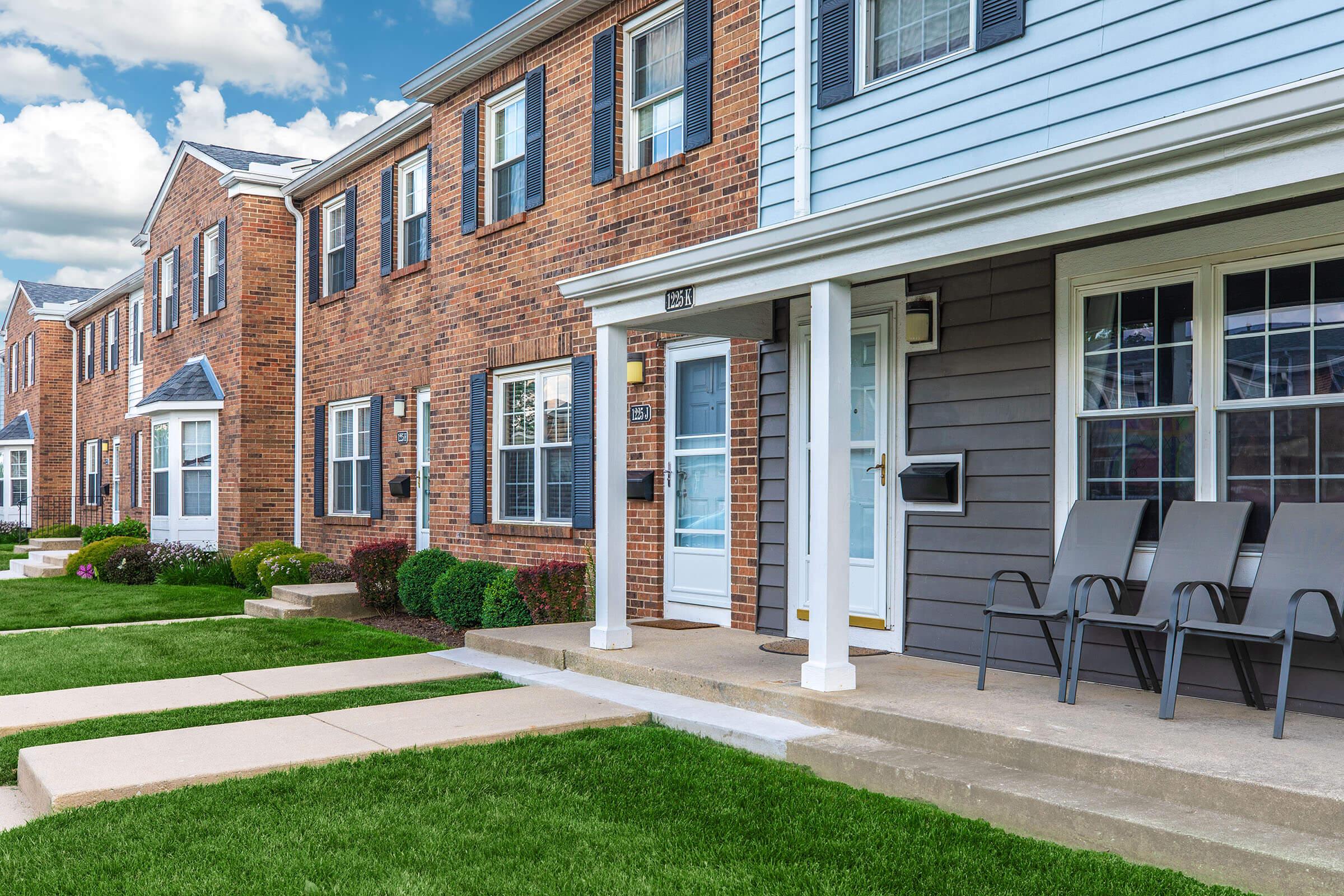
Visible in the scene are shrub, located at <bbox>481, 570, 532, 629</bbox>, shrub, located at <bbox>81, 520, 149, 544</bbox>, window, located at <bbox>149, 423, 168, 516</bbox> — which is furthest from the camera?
shrub, located at <bbox>81, 520, 149, 544</bbox>

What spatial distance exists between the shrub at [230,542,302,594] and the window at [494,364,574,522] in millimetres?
4268

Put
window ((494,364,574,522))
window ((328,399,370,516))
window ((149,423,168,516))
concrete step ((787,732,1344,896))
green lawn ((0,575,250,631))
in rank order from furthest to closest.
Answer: window ((149,423,168,516)) → window ((328,399,370,516)) → green lawn ((0,575,250,631)) → window ((494,364,574,522)) → concrete step ((787,732,1344,896))

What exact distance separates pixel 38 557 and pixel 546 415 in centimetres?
1172

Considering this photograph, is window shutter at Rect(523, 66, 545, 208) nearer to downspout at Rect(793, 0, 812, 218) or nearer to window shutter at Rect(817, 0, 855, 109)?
downspout at Rect(793, 0, 812, 218)

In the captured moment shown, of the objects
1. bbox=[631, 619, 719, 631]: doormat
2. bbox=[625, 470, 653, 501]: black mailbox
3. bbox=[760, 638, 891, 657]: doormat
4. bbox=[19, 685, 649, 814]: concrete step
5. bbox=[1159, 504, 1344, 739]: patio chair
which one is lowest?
bbox=[19, 685, 649, 814]: concrete step

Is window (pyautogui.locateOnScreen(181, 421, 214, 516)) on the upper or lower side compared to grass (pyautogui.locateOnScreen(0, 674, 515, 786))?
upper

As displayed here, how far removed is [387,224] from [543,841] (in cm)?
1018

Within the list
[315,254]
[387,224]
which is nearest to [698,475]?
[387,224]

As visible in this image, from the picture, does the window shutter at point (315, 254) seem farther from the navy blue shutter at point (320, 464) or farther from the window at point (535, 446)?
the window at point (535, 446)

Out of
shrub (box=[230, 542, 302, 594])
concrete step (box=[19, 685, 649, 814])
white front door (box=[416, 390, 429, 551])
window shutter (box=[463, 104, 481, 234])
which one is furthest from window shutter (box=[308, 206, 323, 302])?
concrete step (box=[19, 685, 649, 814])

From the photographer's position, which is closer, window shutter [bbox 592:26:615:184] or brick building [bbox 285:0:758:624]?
brick building [bbox 285:0:758:624]

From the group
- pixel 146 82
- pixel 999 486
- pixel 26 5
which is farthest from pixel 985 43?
pixel 146 82

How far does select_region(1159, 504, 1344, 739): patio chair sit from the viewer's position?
13.7ft

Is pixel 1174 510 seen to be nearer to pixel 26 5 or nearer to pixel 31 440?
pixel 26 5
